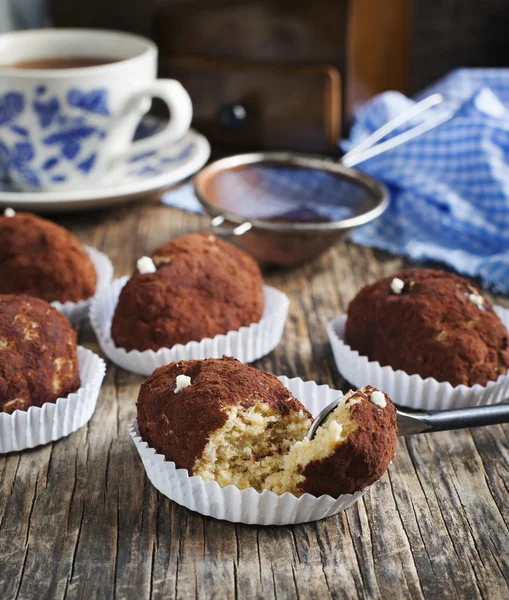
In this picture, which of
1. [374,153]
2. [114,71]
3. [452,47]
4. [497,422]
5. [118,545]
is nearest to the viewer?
[118,545]

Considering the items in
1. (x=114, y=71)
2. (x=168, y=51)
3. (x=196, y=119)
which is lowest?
(x=196, y=119)

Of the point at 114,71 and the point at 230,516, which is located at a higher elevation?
the point at 114,71

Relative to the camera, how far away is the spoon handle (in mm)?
1229

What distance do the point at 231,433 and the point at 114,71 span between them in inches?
42.3

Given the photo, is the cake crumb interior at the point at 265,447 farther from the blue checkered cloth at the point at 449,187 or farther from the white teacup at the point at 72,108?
Answer: the white teacup at the point at 72,108

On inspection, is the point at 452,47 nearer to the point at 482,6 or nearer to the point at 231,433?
the point at 482,6

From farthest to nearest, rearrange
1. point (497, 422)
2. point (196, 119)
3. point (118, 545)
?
point (196, 119) → point (497, 422) → point (118, 545)

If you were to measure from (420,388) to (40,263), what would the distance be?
28.5 inches

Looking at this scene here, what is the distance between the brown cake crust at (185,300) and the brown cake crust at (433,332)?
0.21 metres

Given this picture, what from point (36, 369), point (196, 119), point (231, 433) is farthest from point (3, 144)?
point (231, 433)

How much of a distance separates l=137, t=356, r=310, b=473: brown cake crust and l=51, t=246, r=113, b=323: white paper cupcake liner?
44cm

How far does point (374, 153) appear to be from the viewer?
2086 mm

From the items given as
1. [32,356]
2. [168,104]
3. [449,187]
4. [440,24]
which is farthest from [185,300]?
[440,24]

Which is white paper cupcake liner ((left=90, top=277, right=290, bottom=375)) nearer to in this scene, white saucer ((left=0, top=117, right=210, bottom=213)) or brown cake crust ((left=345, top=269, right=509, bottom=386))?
brown cake crust ((left=345, top=269, right=509, bottom=386))
